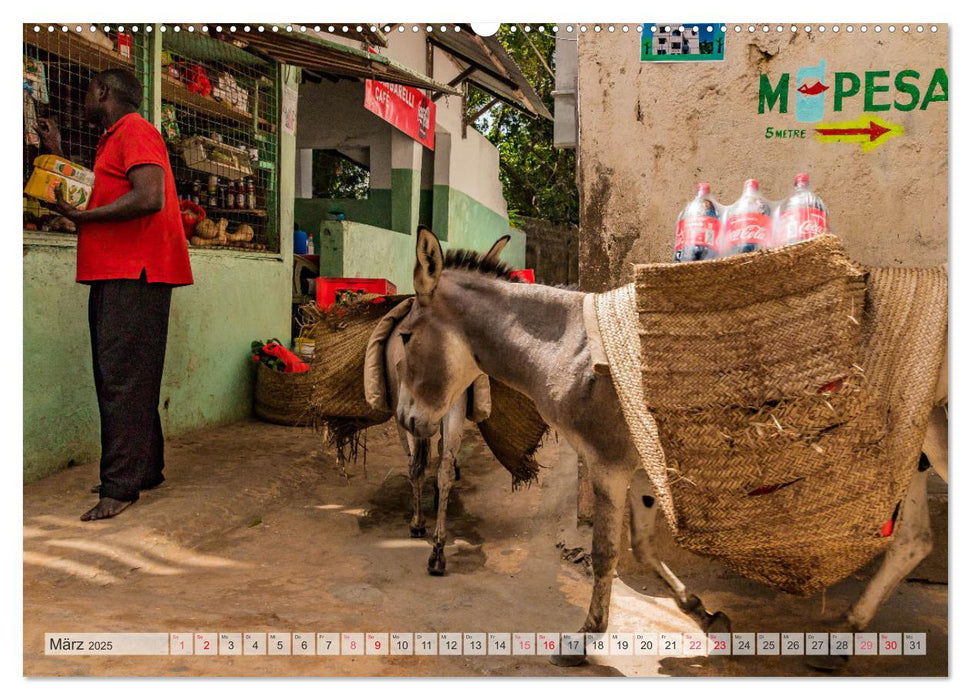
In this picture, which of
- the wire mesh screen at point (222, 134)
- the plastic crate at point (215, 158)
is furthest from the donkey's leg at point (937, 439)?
the plastic crate at point (215, 158)

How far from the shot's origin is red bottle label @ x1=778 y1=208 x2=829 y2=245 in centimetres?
223

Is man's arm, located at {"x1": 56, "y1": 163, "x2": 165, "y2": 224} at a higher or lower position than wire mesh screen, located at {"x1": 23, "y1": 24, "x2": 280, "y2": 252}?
lower

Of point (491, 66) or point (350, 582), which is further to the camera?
point (491, 66)

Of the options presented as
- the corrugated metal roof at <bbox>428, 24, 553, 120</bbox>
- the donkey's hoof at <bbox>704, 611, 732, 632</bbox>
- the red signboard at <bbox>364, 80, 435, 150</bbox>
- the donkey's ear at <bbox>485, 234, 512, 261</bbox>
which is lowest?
the donkey's hoof at <bbox>704, 611, 732, 632</bbox>

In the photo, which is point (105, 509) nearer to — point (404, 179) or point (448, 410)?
point (448, 410)

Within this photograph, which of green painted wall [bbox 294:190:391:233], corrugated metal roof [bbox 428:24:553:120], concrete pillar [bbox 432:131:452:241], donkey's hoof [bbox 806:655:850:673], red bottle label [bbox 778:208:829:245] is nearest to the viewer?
Answer: red bottle label [bbox 778:208:829:245]

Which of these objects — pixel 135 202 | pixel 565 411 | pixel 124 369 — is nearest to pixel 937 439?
pixel 565 411

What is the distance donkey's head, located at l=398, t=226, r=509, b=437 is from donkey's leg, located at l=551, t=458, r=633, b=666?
2.13 feet

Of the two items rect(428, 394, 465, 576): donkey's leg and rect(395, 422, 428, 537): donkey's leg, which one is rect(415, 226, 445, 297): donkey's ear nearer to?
rect(428, 394, 465, 576): donkey's leg

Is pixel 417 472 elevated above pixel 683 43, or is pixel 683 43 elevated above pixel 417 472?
pixel 683 43

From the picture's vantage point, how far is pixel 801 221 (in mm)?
2242

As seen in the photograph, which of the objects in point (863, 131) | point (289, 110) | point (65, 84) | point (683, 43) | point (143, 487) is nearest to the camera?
point (863, 131)

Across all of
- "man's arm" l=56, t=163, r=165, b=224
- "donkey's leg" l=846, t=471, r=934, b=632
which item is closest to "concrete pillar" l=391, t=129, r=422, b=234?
"man's arm" l=56, t=163, r=165, b=224

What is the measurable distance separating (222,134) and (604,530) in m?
5.34
